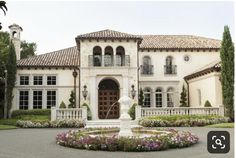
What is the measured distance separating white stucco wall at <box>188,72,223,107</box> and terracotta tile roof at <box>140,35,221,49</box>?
4064mm

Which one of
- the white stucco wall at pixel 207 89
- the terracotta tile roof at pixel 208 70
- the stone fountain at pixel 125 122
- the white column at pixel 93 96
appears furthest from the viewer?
the white column at pixel 93 96

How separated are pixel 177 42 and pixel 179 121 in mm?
13513

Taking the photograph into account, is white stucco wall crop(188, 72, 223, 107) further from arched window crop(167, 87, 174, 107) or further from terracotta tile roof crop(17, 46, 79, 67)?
terracotta tile roof crop(17, 46, 79, 67)

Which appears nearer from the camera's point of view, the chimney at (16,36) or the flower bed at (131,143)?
the flower bed at (131,143)

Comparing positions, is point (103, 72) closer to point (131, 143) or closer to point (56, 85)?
point (56, 85)

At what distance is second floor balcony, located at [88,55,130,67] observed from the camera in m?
28.0

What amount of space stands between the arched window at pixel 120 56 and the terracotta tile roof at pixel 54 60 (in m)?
4.04

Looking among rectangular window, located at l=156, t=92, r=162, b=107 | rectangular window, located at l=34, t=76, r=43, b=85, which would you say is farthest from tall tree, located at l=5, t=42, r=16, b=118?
rectangular window, located at l=156, t=92, r=162, b=107

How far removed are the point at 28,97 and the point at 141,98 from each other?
1037cm

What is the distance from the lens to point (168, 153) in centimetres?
1034

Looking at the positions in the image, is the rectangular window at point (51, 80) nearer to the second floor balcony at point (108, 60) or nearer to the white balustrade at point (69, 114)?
the second floor balcony at point (108, 60)

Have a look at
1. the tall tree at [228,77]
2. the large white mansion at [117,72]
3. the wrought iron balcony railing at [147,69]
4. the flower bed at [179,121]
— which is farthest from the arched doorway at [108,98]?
the tall tree at [228,77]

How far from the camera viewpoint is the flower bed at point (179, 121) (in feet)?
75.4

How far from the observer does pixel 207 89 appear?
92.3 ft
